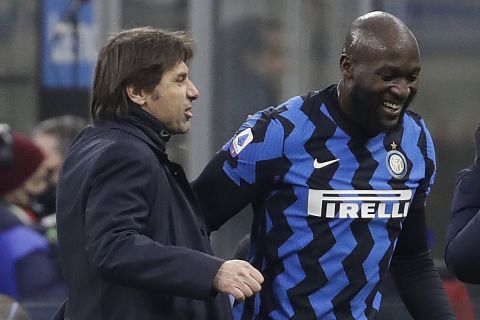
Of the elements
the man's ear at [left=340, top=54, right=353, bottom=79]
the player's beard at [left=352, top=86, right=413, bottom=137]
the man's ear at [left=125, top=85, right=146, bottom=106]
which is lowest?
the player's beard at [left=352, top=86, right=413, bottom=137]

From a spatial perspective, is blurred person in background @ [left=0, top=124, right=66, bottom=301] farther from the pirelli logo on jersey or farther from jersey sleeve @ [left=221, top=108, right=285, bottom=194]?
the pirelli logo on jersey

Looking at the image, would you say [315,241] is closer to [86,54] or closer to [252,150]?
[252,150]

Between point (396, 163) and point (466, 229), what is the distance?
0.46 m

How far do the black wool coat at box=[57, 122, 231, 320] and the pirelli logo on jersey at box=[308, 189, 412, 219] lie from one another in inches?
12.4

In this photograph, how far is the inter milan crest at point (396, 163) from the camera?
131 inches

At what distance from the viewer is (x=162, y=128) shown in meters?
3.09

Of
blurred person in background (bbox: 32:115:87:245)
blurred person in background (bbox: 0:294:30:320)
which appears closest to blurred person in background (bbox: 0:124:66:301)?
blurred person in background (bbox: 32:115:87:245)

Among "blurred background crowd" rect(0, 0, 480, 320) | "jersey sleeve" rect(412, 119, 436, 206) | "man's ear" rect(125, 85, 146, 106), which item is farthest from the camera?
"blurred background crowd" rect(0, 0, 480, 320)

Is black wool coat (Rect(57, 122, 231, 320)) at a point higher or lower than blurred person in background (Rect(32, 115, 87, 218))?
higher

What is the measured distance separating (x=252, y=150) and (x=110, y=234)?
1.80ft

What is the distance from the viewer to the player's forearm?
356 centimetres

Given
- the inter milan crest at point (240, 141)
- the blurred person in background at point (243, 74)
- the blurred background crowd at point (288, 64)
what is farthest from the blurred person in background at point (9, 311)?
the blurred person in background at point (243, 74)

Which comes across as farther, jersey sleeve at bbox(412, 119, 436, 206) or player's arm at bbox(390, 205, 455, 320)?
player's arm at bbox(390, 205, 455, 320)

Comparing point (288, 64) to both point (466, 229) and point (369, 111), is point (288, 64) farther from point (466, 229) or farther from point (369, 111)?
point (466, 229)
